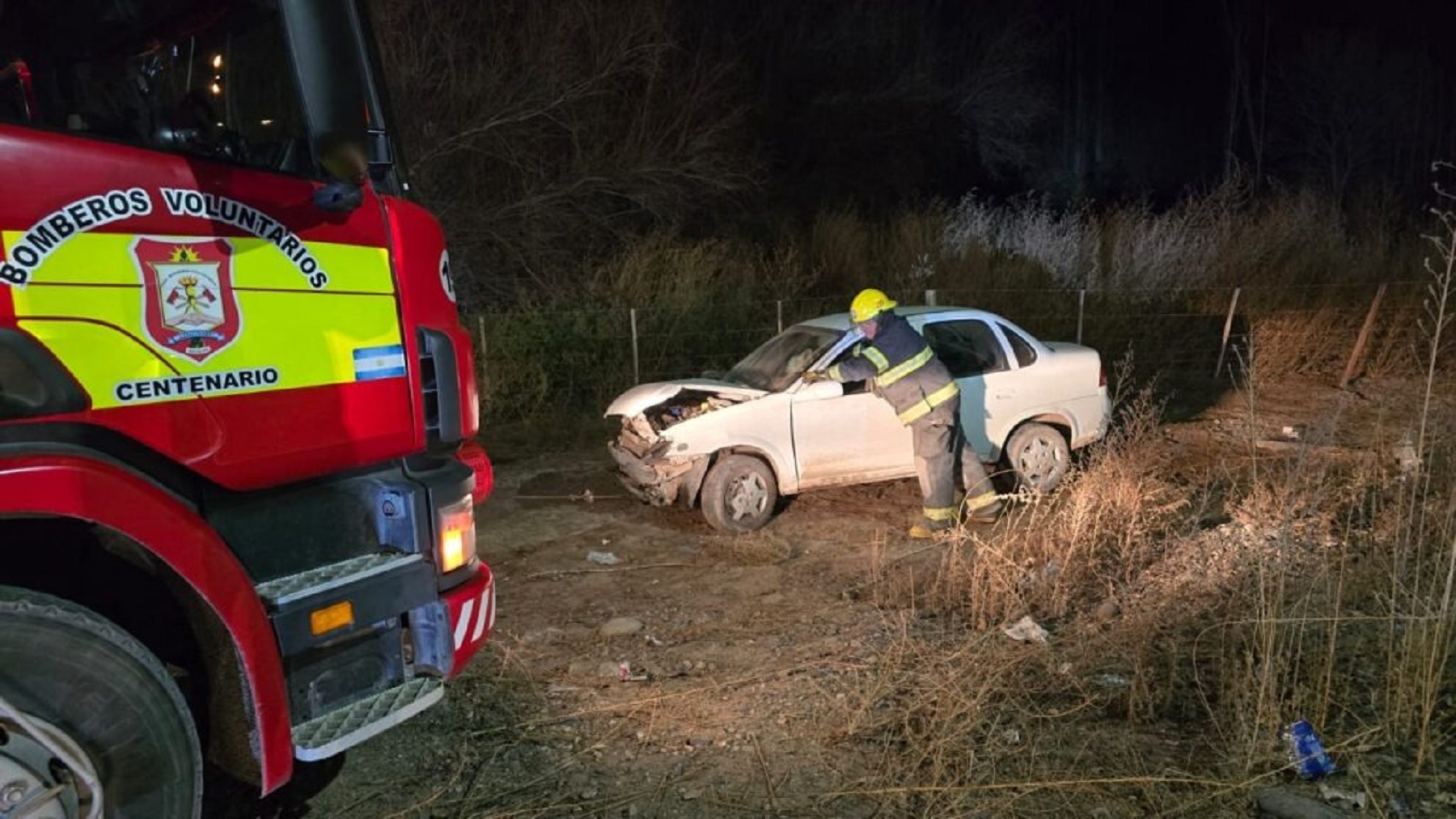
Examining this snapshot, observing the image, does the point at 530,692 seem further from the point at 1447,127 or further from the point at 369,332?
the point at 1447,127

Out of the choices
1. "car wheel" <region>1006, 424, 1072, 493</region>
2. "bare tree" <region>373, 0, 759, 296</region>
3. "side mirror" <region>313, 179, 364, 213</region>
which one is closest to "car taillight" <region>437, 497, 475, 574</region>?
"side mirror" <region>313, 179, 364, 213</region>

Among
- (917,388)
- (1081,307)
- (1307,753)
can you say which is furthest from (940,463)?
Result: (1081,307)

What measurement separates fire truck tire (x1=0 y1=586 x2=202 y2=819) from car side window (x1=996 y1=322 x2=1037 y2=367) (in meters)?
6.29

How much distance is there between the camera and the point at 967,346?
24.6 ft

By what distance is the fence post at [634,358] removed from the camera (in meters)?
11.1

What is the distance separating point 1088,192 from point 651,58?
17831 mm

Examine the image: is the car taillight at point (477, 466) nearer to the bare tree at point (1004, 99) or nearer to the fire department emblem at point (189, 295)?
the fire department emblem at point (189, 295)

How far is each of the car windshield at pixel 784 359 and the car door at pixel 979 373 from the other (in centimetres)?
84

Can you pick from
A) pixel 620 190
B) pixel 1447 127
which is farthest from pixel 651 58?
pixel 1447 127

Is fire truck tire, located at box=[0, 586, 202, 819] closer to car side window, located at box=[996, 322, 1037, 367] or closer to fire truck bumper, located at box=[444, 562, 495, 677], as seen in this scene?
fire truck bumper, located at box=[444, 562, 495, 677]

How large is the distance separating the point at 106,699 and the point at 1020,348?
6.58m

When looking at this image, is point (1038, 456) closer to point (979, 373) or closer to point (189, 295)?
point (979, 373)

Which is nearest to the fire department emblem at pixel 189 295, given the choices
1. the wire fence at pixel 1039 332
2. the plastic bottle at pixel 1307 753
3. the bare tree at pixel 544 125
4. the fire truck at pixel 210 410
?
the fire truck at pixel 210 410

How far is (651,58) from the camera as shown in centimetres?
1443
